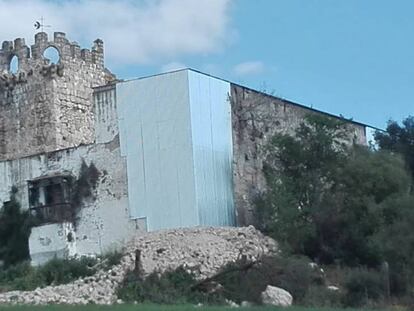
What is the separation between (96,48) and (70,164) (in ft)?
34.5

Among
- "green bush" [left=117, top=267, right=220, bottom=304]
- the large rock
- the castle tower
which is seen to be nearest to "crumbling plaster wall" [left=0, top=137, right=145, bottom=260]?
the castle tower

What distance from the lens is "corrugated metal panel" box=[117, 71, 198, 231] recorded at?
47438mm

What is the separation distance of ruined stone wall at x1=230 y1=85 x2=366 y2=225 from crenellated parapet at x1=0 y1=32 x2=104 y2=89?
10531 millimetres

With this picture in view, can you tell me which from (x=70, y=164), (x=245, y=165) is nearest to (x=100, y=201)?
(x=70, y=164)

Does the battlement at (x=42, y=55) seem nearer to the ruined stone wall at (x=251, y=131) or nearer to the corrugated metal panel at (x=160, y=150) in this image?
the corrugated metal panel at (x=160, y=150)

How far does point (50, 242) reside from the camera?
50.2m

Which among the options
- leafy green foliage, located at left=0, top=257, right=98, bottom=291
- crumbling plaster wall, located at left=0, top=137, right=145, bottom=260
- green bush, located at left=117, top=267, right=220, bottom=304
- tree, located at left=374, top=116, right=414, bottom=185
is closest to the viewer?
green bush, located at left=117, top=267, right=220, bottom=304

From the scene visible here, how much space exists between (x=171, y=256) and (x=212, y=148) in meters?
6.09

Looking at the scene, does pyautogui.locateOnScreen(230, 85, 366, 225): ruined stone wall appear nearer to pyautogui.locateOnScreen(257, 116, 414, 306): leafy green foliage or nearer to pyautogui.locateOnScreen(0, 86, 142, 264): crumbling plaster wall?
pyautogui.locateOnScreen(257, 116, 414, 306): leafy green foliage

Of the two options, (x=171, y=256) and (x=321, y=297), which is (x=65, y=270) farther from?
(x=321, y=297)

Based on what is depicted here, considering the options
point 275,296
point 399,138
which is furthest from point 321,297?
point 399,138

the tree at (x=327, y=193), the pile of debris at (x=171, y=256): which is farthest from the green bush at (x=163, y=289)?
the tree at (x=327, y=193)

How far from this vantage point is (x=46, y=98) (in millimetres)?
57531

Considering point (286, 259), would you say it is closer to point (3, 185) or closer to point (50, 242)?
point (50, 242)
